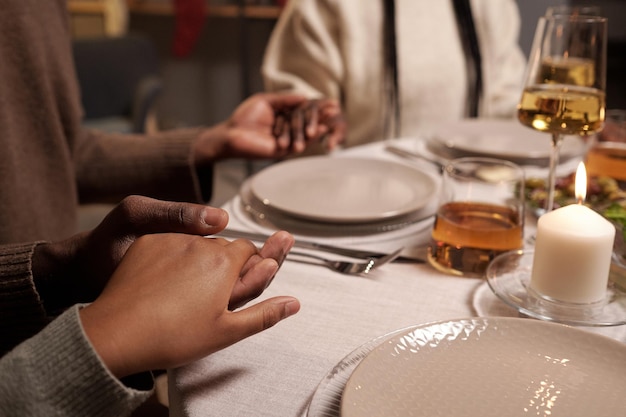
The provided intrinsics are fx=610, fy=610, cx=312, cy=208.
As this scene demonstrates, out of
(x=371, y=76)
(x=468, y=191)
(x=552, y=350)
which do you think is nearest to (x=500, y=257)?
(x=468, y=191)

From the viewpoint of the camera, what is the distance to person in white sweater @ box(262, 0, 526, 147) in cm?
177

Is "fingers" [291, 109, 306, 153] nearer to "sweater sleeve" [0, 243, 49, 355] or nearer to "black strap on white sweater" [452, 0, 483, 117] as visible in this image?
"sweater sleeve" [0, 243, 49, 355]

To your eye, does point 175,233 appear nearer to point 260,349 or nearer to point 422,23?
point 260,349

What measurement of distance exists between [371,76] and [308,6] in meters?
0.28

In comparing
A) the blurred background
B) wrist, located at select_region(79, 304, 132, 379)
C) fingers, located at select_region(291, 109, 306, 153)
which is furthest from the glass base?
the blurred background

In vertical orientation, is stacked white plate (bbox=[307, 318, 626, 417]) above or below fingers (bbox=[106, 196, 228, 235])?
below

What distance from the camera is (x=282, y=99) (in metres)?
1.23

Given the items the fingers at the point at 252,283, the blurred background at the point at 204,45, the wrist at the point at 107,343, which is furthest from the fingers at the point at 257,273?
the blurred background at the point at 204,45

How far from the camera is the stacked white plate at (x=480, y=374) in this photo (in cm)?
45

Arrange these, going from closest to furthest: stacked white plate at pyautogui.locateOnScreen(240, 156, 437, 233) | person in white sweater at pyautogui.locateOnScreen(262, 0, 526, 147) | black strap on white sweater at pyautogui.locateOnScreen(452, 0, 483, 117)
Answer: stacked white plate at pyautogui.locateOnScreen(240, 156, 437, 233) → person in white sweater at pyautogui.locateOnScreen(262, 0, 526, 147) → black strap on white sweater at pyautogui.locateOnScreen(452, 0, 483, 117)

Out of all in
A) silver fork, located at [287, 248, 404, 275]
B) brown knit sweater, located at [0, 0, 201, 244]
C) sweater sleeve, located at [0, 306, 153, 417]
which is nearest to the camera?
sweater sleeve, located at [0, 306, 153, 417]

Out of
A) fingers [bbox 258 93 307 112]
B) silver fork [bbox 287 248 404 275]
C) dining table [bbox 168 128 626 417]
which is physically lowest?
dining table [bbox 168 128 626 417]

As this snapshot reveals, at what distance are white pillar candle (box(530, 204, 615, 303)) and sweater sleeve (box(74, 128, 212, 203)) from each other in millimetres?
719

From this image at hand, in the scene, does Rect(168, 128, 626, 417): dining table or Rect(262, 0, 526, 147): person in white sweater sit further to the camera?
Rect(262, 0, 526, 147): person in white sweater
